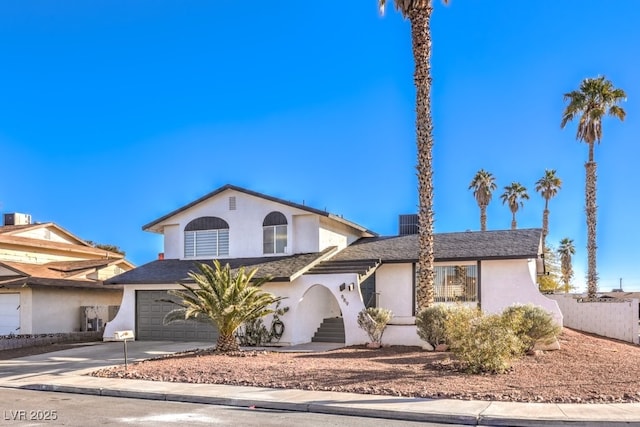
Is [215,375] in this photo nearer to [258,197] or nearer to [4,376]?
[4,376]

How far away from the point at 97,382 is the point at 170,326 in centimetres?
1165

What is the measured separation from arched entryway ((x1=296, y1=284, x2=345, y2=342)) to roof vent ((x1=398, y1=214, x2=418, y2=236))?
20.1ft

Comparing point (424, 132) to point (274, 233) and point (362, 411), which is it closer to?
point (274, 233)

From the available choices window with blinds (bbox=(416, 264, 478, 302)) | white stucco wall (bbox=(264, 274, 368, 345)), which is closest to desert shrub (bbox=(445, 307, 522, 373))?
white stucco wall (bbox=(264, 274, 368, 345))

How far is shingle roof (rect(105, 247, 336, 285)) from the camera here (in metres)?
24.2

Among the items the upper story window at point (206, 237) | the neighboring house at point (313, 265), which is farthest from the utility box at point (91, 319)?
the upper story window at point (206, 237)

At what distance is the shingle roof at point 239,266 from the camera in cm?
2416

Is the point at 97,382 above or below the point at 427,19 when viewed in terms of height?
below

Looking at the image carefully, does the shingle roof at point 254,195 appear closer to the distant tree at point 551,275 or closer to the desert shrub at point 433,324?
the desert shrub at point 433,324

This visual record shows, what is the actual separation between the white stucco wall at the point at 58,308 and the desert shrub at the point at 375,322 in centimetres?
1609

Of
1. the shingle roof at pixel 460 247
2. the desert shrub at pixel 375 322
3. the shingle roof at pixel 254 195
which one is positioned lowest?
the desert shrub at pixel 375 322

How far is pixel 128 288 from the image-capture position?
27.5m

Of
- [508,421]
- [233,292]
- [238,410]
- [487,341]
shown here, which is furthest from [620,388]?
[233,292]

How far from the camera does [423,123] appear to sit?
2259 cm
